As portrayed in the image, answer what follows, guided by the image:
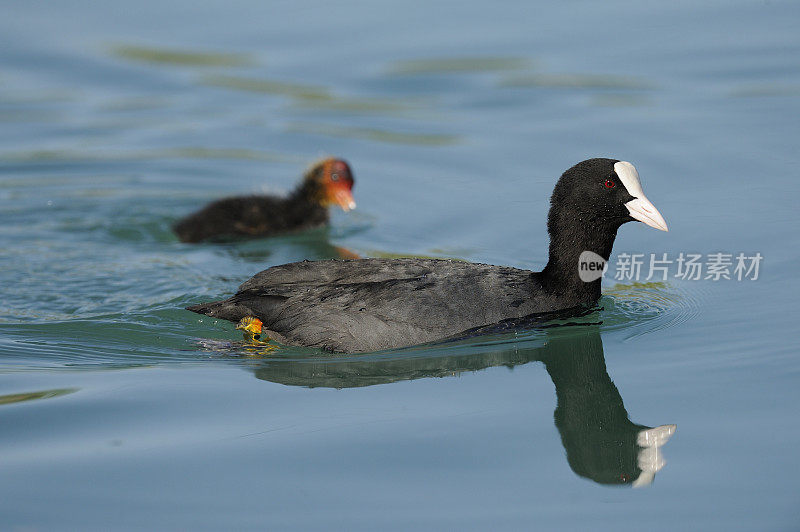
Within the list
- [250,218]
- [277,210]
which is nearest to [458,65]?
[277,210]

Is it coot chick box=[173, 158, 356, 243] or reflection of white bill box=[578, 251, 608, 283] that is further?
coot chick box=[173, 158, 356, 243]

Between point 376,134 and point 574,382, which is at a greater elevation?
point 376,134

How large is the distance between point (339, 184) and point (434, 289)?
349cm

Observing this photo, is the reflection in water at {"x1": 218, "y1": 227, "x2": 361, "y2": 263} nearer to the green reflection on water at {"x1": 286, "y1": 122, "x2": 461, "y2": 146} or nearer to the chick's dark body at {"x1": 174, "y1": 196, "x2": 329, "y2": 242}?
the chick's dark body at {"x1": 174, "y1": 196, "x2": 329, "y2": 242}

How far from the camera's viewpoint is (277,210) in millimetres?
9938

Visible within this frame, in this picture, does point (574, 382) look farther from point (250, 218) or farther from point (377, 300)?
point (250, 218)

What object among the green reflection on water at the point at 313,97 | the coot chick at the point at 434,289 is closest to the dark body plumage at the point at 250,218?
the green reflection on water at the point at 313,97

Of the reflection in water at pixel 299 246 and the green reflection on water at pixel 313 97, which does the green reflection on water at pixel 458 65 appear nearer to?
the green reflection on water at pixel 313 97

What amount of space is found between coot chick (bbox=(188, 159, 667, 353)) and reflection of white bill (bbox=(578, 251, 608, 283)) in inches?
1.0

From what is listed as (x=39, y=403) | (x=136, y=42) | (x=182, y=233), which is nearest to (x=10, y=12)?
(x=136, y=42)

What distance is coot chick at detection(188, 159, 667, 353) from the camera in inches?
253

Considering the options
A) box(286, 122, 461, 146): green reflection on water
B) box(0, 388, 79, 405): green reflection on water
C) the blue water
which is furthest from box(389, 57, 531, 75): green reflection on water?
box(0, 388, 79, 405): green reflection on water

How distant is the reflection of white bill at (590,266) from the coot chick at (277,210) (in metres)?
3.41

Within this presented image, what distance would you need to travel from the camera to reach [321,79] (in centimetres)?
1295
